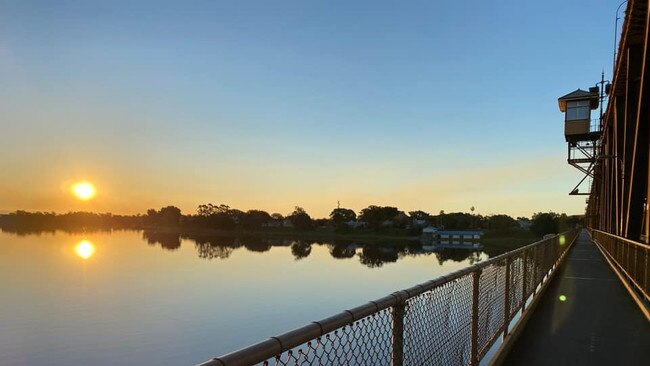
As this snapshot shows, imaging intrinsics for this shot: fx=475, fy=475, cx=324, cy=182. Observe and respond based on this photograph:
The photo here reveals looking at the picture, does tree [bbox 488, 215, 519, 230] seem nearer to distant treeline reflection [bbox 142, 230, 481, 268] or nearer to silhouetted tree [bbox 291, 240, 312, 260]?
distant treeline reflection [bbox 142, 230, 481, 268]

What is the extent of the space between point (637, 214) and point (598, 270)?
9.70 feet

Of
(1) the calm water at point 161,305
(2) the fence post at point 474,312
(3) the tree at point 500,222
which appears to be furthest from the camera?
(3) the tree at point 500,222

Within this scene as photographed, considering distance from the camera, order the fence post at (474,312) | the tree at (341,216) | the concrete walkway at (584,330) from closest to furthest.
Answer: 1. the fence post at (474,312)
2. the concrete walkway at (584,330)
3. the tree at (341,216)

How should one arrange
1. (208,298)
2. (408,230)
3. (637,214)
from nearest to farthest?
1. (637,214)
2. (208,298)
3. (408,230)

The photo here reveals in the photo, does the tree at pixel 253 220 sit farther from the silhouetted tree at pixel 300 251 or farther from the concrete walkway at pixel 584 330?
the concrete walkway at pixel 584 330

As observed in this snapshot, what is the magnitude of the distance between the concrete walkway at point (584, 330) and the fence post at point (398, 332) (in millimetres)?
3276

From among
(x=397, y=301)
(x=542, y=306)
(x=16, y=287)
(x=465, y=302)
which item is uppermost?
(x=397, y=301)

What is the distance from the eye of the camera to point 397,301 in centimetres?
285

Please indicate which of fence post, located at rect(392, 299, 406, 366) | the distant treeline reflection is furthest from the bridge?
the distant treeline reflection

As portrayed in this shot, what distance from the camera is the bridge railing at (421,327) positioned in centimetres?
196

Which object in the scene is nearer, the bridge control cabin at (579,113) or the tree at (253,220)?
the bridge control cabin at (579,113)

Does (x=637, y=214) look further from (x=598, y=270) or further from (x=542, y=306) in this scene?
(x=542, y=306)

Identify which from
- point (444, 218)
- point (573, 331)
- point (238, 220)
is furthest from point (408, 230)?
point (573, 331)

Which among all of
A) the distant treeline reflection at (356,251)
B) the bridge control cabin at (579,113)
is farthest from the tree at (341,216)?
the bridge control cabin at (579,113)
